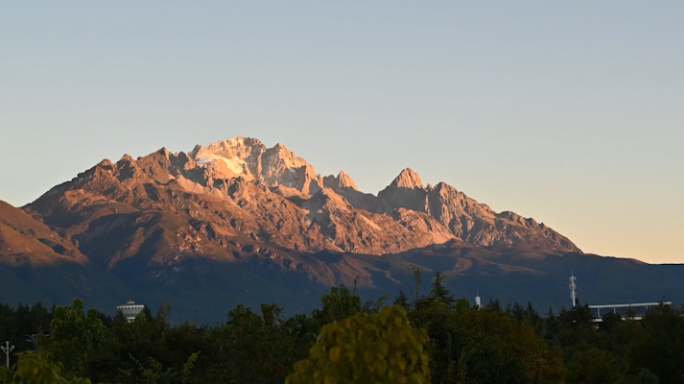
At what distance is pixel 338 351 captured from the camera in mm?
20000

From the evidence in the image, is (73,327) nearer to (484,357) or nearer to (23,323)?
(484,357)

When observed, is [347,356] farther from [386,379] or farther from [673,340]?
[673,340]

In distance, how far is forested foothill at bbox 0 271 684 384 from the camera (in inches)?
800

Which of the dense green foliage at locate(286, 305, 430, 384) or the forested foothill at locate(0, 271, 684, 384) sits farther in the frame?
the forested foothill at locate(0, 271, 684, 384)

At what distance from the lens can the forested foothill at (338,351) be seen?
20.3 meters

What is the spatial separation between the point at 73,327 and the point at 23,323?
117 meters

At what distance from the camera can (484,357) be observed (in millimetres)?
50344

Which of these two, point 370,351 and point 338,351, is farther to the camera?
point 370,351

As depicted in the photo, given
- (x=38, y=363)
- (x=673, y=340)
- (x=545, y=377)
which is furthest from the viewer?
(x=673, y=340)

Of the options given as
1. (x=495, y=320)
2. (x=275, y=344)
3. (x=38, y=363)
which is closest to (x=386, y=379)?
(x=38, y=363)

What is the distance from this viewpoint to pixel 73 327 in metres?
61.5

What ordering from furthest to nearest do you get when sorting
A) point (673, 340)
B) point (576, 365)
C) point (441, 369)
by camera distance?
point (673, 340) < point (576, 365) < point (441, 369)

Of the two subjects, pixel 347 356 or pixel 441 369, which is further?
pixel 441 369

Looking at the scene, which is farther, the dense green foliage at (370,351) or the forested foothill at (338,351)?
the forested foothill at (338,351)
